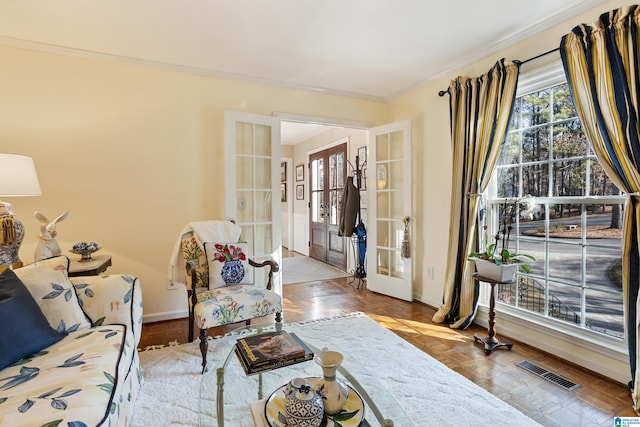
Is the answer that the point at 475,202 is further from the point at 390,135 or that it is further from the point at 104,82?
the point at 104,82

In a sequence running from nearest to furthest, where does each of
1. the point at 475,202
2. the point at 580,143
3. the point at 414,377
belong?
the point at 414,377, the point at 580,143, the point at 475,202

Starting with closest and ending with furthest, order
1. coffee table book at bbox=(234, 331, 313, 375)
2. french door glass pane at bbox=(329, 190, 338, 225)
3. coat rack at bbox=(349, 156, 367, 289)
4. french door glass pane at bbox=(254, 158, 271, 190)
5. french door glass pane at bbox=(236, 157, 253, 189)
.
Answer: coffee table book at bbox=(234, 331, 313, 375) < french door glass pane at bbox=(236, 157, 253, 189) < french door glass pane at bbox=(254, 158, 271, 190) < coat rack at bbox=(349, 156, 367, 289) < french door glass pane at bbox=(329, 190, 338, 225)

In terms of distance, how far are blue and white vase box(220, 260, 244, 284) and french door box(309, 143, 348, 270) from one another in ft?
9.28

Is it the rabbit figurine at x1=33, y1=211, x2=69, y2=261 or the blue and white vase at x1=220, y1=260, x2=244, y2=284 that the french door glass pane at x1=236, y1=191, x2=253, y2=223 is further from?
the rabbit figurine at x1=33, y1=211, x2=69, y2=261

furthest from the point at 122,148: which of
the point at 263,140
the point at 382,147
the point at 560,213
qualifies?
the point at 560,213

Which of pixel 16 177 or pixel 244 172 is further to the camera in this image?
pixel 244 172

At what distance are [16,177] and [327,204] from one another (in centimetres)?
434

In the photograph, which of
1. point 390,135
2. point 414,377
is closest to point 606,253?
point 414,377

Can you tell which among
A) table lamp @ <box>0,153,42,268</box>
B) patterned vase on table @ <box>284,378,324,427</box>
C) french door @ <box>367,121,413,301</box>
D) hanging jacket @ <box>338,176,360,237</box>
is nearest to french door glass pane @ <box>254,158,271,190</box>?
french door @ <box>367,121,413,301</box>

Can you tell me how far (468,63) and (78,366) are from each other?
3.61 metres

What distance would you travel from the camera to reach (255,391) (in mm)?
1290

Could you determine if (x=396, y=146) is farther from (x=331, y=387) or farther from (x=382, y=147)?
(x=331, y=387)

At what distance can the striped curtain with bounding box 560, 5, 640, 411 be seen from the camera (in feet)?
5.87

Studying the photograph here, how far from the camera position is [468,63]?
2.95 metres
